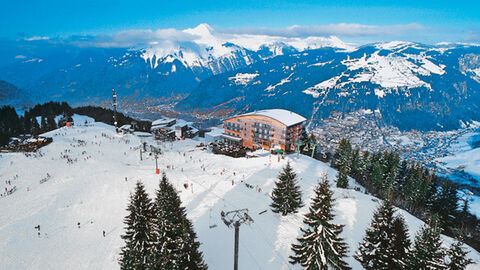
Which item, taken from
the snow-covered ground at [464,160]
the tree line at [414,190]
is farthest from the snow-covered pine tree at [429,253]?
the snow-covered ground at [464,160]

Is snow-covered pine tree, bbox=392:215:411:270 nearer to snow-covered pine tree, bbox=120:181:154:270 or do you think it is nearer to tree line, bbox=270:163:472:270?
tree line, bbox=270:163:472:270

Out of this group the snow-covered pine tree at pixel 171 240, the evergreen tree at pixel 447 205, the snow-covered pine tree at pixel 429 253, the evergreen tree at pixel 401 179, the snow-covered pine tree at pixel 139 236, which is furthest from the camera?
the evergreen tree at pixel 401 179

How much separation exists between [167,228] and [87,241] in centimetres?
1509

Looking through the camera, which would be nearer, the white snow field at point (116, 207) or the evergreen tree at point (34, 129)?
the white snow field at point (116, 207)

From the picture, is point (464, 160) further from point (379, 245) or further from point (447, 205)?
point (379, 245)

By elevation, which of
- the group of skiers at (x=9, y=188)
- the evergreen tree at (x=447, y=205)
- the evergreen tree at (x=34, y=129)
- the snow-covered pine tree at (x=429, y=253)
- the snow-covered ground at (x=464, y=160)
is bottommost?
the snow-covered ground at (x=464, y=160)

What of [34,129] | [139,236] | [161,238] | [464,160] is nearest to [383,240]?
[161,238]

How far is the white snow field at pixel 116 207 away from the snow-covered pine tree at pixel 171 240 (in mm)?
5044

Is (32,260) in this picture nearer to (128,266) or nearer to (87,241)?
(87,241)

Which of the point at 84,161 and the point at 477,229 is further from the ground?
the point at 84,161

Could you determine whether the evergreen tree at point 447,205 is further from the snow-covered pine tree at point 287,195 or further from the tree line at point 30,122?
the tree line at point 30,122

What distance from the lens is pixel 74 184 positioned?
38.6 metres

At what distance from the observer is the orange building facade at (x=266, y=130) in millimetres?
73375

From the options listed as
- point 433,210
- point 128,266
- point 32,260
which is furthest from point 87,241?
point 433,210
